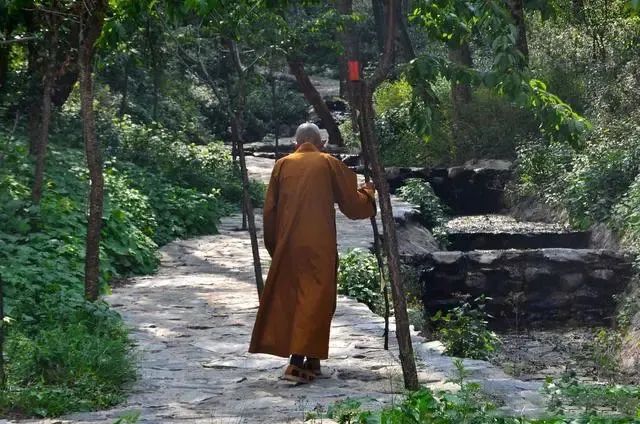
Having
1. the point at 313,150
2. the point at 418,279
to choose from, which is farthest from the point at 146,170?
the point at 313,150

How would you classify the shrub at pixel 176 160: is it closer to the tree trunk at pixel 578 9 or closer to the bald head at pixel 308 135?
the tree trunk at pixel 578 9

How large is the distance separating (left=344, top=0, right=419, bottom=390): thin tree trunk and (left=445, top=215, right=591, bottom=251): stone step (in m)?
11.0

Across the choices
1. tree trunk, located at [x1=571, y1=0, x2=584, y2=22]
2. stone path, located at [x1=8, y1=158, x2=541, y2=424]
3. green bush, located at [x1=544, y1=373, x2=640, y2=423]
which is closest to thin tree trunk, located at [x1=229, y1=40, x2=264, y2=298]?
stone path, located at [x1=8, y1=158, x2=541, y2=424]

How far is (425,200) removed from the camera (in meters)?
21.2

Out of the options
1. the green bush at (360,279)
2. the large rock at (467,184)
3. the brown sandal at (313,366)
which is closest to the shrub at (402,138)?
the large rock at (467,184)

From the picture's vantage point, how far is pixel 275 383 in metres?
7.86

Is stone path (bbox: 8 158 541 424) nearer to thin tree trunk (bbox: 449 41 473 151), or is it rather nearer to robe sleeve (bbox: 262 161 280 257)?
robe sleeve (bbox: 262 161 280 257)

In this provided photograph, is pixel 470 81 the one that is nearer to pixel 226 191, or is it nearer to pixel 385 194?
pixel 385 194

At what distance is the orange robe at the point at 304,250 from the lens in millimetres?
7848

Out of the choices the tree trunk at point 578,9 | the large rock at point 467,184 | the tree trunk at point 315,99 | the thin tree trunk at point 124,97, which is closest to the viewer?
the large rock at point 467,184

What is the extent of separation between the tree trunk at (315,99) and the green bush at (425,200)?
4668mm

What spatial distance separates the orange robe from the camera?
785 cm

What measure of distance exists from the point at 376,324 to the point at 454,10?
3058 mm

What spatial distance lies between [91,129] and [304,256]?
2314 millimetres
